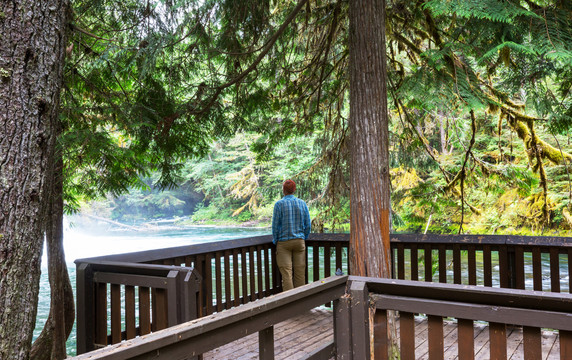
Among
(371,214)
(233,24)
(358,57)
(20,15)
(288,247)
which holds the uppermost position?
(233,24)

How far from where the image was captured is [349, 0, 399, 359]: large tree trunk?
12.3 ft

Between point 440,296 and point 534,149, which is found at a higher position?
point 534,149

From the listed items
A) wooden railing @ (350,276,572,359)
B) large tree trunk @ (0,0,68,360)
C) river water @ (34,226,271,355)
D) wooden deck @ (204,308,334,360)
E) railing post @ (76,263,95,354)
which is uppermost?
large tree trunk @ (0,0,68,360)

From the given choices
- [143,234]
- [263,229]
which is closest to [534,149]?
[263,229]

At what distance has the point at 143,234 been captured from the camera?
2744 cm

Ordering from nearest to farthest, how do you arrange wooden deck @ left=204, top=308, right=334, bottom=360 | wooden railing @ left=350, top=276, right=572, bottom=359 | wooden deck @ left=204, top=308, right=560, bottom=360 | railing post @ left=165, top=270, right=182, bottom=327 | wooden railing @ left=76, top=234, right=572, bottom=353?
wooden railing @ left=350, top=276, right=572, bottom=359 < railing post @ left=165, top=270, right=182, bottom=327 < wooden railing @ left=76, top=234, right=572, bottom=353 < wooden deck @ left=204, top=308, right=560, bottom=360 < wooden deck @ left=204, top=308, right=334, bottom=360

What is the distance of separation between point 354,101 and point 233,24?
6.52 feet

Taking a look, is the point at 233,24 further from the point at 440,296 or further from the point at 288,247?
the point at 440,296

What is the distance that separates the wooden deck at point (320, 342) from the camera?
12.7 feet

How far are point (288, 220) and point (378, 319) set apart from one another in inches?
126

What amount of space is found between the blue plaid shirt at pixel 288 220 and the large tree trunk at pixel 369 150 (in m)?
1.38

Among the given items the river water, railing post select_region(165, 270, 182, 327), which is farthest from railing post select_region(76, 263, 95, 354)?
the river water

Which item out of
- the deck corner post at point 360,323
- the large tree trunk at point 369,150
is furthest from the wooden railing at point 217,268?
the deck corner post at point 360,323

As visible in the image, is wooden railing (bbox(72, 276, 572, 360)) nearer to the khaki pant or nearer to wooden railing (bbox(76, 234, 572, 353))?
wooden railing (bbox(76, 234, 572, 353))
